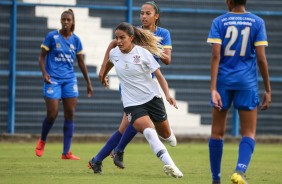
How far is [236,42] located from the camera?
9.09 metres

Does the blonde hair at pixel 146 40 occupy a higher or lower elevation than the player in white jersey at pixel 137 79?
higher

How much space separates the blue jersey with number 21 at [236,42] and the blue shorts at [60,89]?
548cm

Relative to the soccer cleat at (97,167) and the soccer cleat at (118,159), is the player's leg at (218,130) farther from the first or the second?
the soccer cleat at (118,159)

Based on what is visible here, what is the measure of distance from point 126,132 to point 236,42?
9.69ft

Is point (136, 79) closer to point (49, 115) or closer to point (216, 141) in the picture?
point (216, 141)

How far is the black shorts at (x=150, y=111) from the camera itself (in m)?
10.5

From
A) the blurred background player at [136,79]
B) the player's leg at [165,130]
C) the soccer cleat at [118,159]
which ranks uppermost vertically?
the blurred background player at [136,79]

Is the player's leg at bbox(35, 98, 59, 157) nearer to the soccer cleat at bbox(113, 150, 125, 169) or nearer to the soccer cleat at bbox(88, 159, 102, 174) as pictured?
the soccer cleat at bbox(113, 150, 125, 169)

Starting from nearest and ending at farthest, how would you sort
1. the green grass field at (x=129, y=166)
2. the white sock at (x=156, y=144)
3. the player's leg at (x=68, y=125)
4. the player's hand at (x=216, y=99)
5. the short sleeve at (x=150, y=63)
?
the player's hand at (x=216, y=99) → the white sock at (x=156, y=144) → the green grass field at (x=129, y=166) → the short sleeve at (x=150, y=63) → the player's leg at (x=68, y=125)

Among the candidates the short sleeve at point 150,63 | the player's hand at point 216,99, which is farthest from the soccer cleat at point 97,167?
the player's hand at point 216,99

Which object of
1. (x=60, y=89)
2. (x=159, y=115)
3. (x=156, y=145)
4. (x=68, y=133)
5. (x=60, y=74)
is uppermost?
(x=159, y=115)

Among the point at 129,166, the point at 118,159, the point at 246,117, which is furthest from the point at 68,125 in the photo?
the point at 246,117

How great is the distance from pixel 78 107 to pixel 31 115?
39.1 inches

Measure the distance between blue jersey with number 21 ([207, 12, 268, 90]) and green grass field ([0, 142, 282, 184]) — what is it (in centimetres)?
158
